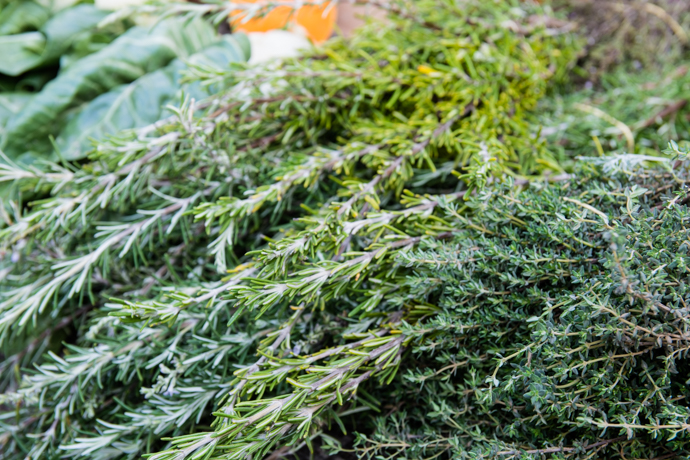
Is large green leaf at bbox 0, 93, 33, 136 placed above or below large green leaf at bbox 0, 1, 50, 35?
below

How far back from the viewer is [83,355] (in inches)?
29.6

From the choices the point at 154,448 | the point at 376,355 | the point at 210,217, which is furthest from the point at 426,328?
the point at 154,448

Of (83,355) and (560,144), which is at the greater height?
(560,144)

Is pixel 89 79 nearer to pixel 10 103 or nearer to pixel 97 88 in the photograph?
pixel 97 88

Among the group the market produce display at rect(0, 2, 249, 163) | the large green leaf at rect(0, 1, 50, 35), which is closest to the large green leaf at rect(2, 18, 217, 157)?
the market produce display at rect(0, 2, 249, 163)

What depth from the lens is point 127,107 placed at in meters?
1.20

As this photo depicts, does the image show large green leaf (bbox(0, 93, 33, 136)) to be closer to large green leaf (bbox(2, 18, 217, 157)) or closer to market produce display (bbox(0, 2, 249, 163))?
market produce display (bbox(0, 2, 249, 163))

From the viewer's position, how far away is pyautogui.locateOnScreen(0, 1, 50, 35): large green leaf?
1.44 metres

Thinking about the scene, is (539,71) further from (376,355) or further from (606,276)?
(376,355)

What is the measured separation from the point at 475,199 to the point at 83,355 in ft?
2.36

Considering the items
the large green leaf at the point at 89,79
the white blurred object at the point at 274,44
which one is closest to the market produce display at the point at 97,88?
the large green leaf at the point at 89,79

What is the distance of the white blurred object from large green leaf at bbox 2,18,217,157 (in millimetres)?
238

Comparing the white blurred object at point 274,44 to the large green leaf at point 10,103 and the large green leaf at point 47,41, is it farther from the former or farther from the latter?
the large green leaf at point 10,103

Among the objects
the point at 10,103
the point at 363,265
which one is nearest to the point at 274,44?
the point at 10,103
